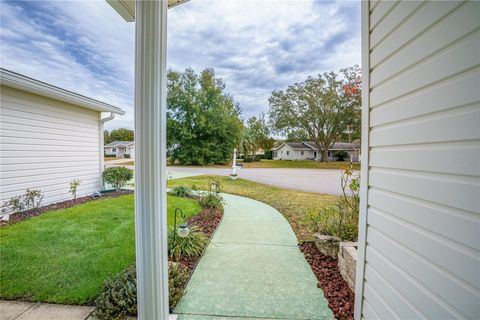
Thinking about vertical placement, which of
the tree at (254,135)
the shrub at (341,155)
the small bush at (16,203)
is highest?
the tree at (254,135)

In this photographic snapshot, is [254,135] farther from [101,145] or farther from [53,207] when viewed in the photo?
[53,207]

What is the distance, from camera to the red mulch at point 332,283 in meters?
1.71

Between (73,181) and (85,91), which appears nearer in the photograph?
(85,91)

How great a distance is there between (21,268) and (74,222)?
1.37 metres

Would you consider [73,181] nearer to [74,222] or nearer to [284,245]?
[74,222]

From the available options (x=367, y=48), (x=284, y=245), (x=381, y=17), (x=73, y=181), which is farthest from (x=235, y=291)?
(x=73, y=181)

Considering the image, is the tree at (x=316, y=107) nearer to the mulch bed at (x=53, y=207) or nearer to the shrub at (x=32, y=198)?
the mulch bed at (x=53, y=207)

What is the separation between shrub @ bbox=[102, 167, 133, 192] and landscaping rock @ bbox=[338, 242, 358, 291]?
5332mm

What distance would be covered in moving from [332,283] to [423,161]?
64.5 inches

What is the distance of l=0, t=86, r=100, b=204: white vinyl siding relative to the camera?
375 cm

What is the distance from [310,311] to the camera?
171 cm

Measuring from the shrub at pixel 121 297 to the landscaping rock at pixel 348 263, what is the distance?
1463 millimetres

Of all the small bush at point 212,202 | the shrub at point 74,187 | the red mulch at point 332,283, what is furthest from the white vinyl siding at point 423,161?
the shrub at point 74,187

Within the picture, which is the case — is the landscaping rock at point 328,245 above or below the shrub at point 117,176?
below
